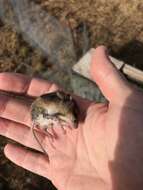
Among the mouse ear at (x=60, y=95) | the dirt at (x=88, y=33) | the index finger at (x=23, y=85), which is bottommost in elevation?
the dirt at (x=88, y=33)

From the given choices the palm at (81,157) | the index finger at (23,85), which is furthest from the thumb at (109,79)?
the index finger at (23,85)

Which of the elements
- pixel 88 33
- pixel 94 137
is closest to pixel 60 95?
pixel 94 137

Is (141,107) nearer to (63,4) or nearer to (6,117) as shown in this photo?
(6,117)

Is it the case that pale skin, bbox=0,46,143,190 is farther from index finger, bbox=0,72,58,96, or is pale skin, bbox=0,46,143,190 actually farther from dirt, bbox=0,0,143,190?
dirt, bbox=0,0,143,190

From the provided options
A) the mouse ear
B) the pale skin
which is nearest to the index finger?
the pale skin

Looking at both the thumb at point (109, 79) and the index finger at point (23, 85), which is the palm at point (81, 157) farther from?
the index finger at point (23, 85)

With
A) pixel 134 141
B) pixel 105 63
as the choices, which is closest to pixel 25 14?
pixel 105 63
